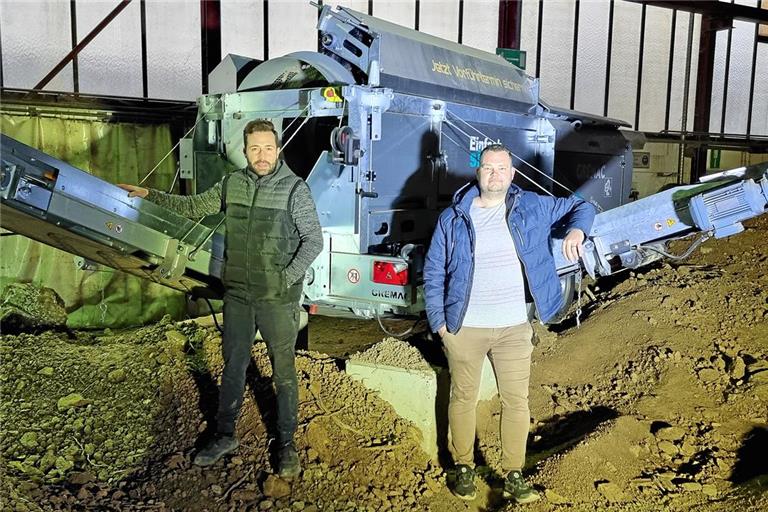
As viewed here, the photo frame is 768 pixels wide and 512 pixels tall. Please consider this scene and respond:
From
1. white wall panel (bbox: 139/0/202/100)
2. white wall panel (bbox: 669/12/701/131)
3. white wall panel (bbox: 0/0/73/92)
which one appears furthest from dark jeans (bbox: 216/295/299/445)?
white wall panel (bbox: 669/12/701/131)

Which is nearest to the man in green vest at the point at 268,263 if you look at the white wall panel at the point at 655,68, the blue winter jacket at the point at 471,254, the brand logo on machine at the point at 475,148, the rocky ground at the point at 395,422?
the rocky ground at the point at 395,422

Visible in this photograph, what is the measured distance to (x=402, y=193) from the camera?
16.1 ft

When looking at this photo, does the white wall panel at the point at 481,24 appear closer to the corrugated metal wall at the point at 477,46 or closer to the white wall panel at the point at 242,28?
the corrugated metal wall at the point at 477,46

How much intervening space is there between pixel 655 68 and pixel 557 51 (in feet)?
7.96

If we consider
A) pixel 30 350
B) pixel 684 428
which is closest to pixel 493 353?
pixel 684 428

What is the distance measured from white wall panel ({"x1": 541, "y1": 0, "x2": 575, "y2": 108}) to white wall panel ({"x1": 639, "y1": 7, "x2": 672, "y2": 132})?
5.94 feet

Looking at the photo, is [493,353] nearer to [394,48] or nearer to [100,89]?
[394,48]

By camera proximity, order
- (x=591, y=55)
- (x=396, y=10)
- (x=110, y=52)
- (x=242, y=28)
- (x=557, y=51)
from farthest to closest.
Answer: (x=591, y=55) < (x=557, y=51) < (x=396, y=10) < (x=242, y=28) < (x=110, y=52)

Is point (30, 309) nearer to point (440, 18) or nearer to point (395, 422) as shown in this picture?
point (395, 422)

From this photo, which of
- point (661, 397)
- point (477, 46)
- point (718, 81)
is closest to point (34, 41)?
point (477, 46)

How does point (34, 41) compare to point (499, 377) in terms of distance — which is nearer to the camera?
point (499, 377)

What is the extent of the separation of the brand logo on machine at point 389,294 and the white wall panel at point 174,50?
19.5 feet

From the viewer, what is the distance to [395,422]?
4.49 metres

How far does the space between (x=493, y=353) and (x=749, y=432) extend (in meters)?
2.08
